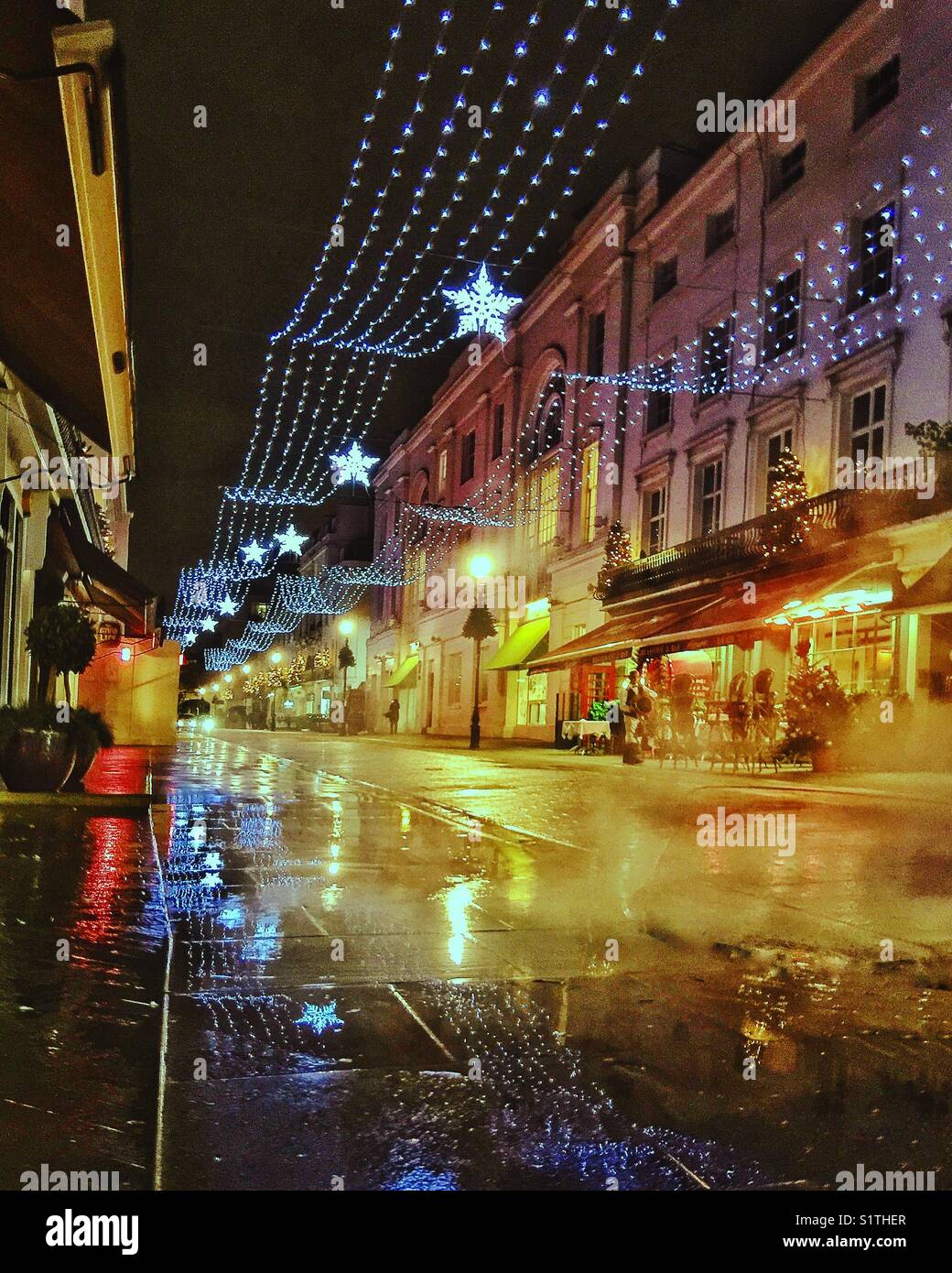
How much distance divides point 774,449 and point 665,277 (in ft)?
24.6

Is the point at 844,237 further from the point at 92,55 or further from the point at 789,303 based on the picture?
the point at 92,55

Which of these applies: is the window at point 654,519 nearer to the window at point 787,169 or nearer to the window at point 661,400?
the window at point 661,400

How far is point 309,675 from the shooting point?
73.9 m

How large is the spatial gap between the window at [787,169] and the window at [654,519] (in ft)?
23.9

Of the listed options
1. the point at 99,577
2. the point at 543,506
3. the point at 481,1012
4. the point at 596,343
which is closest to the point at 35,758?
the point at 481,1012

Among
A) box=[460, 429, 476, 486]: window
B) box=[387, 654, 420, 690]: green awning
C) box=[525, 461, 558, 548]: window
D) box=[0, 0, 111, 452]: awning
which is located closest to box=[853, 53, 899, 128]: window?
box=[525, 461, 558, 548]: window

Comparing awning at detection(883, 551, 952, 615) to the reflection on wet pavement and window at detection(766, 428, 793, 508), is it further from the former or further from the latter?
the reflection on wet pavement

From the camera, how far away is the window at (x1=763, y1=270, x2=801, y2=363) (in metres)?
20.7

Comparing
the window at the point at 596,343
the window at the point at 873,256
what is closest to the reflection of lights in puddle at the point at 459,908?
the window at the point at 873,256

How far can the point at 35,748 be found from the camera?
9.59m

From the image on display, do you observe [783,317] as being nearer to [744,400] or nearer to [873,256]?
[744,400]

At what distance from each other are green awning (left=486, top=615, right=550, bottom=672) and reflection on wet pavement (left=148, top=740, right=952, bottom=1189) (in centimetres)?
2486

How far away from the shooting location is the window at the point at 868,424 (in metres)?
18.1
